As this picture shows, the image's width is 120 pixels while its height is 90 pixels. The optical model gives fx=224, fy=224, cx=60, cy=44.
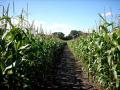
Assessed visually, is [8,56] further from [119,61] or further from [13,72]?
[119,61]

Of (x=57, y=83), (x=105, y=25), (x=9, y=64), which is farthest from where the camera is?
(x=57, y=83)

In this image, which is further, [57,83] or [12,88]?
[57,83]

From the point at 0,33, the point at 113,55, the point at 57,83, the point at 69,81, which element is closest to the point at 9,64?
the point at 0,33

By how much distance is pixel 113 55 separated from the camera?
4398mm

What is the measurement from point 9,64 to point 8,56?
0.48 feet

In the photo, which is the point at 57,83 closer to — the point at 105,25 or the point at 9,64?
the point at 105,25

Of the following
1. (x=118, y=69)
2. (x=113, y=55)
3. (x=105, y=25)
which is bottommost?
(x=118, y=69)

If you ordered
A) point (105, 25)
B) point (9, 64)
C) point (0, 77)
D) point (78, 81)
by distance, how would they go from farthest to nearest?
point (78, 81), point (105, 25), point (9, 64), point (0, 77)

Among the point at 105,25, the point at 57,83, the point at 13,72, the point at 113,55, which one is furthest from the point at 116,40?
the point at 57,83

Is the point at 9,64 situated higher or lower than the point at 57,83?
higher

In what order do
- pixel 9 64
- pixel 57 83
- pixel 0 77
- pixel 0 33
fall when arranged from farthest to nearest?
1. pixel 57 83
2. pixel 0 33
3. pixel 9 64
4. pixel 0 77

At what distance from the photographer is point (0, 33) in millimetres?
4184

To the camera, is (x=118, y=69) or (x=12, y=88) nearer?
(x=12, y=88)

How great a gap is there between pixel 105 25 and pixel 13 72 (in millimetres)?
2440
